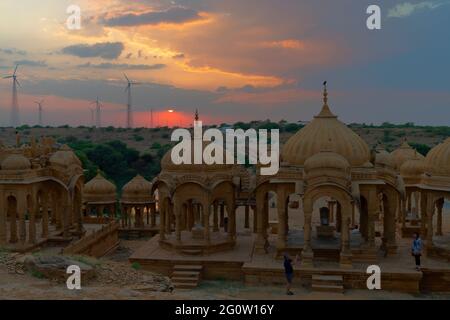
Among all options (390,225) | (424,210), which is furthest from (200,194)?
Answer: (424,210)

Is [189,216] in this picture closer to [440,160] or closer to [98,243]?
[98,243]

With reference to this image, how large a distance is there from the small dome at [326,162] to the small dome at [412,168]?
953 centimetres

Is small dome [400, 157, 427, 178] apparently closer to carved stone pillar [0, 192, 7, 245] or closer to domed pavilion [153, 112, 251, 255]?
domed pavilion [153, 112, 251, 255]

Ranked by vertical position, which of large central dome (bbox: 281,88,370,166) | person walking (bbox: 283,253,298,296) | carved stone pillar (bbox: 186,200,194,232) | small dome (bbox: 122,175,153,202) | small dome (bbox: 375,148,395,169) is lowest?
person walking (bbox: 283,253,298,296)

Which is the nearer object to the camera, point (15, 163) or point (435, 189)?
point (435, 189)

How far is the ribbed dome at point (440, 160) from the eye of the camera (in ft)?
69.4

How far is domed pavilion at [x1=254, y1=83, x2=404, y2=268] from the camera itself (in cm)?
1939

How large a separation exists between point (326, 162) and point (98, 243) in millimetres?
12546

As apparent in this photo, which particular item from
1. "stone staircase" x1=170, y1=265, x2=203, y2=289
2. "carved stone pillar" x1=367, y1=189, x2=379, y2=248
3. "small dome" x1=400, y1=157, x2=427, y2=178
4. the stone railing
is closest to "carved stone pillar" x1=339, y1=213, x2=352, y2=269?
"carved stone pillar" x1=367, y1=189, x2=379, y2=248

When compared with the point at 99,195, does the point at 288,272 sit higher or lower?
lower

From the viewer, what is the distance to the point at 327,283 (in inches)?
729

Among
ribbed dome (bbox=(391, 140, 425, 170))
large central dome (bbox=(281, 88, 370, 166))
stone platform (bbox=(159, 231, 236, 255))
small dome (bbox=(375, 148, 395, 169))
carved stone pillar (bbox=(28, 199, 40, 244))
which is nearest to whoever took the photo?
large central dome (bbox=(281, 88, 370, 166))

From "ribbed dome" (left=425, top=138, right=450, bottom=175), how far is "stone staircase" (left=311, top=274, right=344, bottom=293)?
6.36 m
